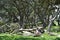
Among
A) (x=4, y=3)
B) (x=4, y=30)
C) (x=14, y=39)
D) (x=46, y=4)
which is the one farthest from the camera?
(x=4, y=3)

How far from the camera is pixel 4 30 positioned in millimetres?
17422

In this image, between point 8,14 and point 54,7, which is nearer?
point 54,7

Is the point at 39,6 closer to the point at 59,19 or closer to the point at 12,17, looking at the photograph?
the point at 12,17

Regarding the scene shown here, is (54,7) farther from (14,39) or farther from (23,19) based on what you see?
(14,39)

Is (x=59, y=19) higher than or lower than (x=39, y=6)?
lower

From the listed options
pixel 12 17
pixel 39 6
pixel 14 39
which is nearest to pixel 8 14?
pixel 12 17

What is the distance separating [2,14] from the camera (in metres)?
26.9

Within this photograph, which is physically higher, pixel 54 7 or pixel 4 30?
pixel 54 7

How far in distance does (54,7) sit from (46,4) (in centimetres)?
101

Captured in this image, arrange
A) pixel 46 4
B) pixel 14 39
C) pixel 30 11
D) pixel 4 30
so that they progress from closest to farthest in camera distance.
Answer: pixel 14 39 < pixel 4 30 < pixel 46 4 < pixel 30 11

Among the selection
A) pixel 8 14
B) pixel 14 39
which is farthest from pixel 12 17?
pixel 14 39

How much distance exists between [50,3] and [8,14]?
6.46 meters

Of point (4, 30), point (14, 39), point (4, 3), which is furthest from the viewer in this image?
point (4, 3)

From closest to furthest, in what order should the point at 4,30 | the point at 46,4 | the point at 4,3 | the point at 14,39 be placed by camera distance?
the point at 14,39 < the point at 4,30 < the point at 46,4 < the point at 4,3
